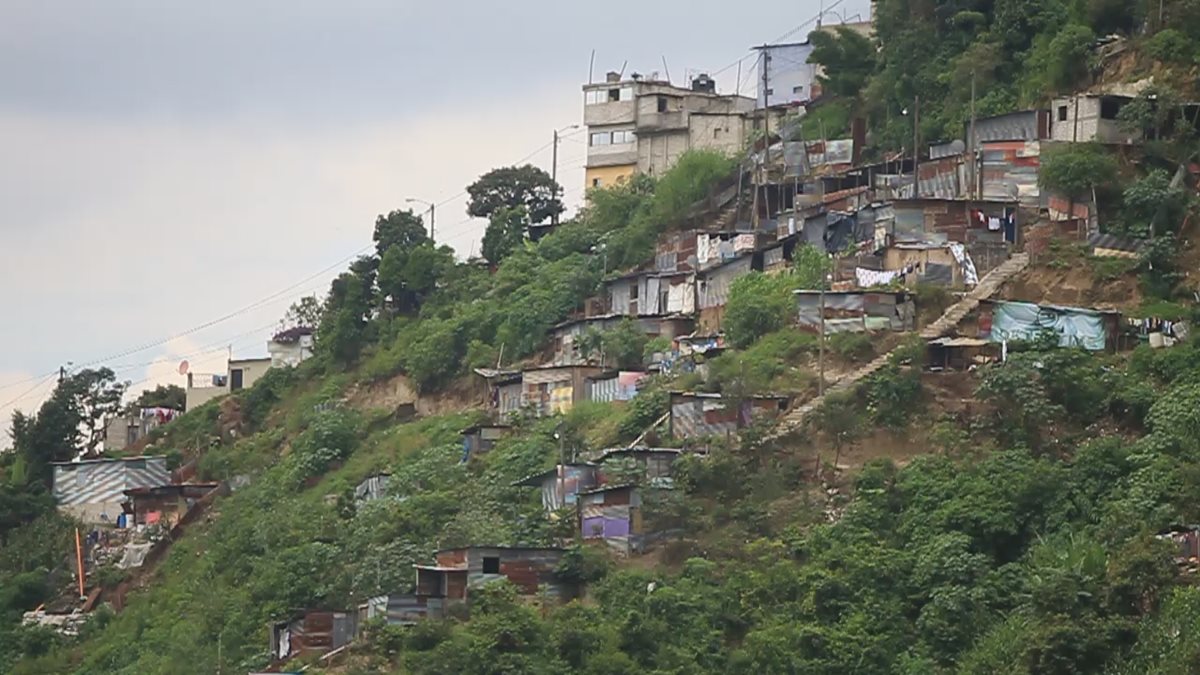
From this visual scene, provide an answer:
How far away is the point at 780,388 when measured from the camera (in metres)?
34.1

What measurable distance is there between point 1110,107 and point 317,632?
12.2 metres

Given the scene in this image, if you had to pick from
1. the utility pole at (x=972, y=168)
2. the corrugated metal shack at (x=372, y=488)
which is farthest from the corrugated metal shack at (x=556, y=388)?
the utility pole at (x=972, y=168)

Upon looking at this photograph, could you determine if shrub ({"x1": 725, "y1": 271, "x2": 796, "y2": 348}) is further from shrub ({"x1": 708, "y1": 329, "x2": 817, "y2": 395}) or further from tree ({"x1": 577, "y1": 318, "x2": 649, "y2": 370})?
tree ({"x1": 577, "y1": 318, "x2": 649, "y2": 370})

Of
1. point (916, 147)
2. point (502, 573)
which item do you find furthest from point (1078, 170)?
point (502, 573)

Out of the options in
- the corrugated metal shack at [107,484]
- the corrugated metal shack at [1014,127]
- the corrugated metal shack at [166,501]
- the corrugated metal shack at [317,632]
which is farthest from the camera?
the corrugated metal shack at [107,484]

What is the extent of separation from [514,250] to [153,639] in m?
10.3

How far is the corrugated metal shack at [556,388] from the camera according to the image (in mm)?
38219

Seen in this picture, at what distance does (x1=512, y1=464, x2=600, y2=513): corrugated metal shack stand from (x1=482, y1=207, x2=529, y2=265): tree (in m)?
12.5

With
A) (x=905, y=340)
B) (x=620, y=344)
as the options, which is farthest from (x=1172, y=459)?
(x=620, y=344)

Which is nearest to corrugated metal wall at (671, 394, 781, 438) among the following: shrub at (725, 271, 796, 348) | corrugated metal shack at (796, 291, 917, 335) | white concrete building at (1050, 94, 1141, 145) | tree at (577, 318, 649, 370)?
corrugated metal shack at (796, 291, 917, 335)

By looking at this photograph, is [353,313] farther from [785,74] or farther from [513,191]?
[785,74]

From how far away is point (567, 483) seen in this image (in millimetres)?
33750

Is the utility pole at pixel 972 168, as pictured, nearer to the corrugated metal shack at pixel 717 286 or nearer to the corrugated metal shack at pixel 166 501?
the corrugated metal shack at pixel 717 286

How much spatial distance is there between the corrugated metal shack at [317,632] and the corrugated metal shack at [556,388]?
19.7ft
